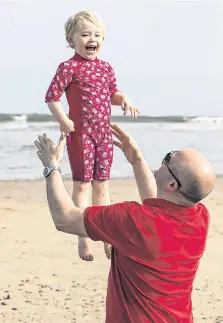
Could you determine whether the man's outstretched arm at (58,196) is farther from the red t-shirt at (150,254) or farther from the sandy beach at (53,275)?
the sandy beach at (53,275)

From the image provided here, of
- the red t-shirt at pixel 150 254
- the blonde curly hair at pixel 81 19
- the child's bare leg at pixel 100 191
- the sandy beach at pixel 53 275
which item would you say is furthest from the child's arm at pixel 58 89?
the sandy beach at pixel 53 275

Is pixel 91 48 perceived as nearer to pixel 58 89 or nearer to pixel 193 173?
pixel 58 89

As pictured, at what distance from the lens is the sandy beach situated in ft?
40.7

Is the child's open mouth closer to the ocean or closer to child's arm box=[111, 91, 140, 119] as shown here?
child's arm box=[111, 91, 140, 119]

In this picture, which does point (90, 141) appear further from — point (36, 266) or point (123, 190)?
point (123, 190)

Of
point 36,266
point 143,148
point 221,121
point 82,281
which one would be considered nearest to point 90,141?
point 82,281

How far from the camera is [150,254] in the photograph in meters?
5.84

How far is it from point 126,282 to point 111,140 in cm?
104

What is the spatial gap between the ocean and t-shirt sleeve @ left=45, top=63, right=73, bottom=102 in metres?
17.3

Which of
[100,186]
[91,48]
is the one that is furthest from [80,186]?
[91,48]

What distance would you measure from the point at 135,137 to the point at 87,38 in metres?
27.5

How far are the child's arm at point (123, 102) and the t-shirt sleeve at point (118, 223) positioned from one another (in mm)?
865

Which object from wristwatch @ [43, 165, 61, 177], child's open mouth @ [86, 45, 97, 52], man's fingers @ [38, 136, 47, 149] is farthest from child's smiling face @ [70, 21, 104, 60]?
wristwatch @ [43, 165, 61, 177]

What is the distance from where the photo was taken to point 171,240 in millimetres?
5832
